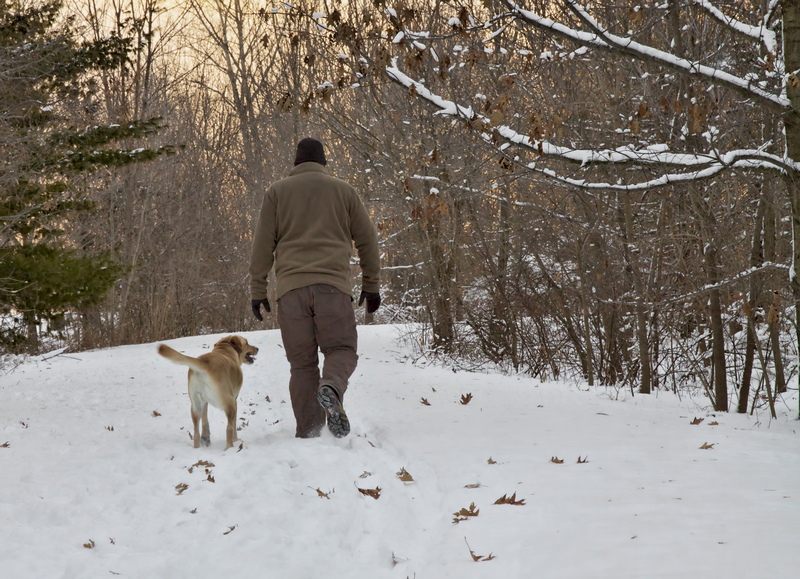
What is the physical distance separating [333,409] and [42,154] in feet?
17.7

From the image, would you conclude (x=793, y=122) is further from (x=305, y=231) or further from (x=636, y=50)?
(x=305, y=231)

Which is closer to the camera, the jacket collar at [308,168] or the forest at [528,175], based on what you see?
the jacket collar at [308,168]

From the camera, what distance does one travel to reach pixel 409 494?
13.8 ft

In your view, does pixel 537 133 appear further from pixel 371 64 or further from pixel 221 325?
pixel 221 325

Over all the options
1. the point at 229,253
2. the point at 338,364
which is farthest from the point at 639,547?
the point at 229,253

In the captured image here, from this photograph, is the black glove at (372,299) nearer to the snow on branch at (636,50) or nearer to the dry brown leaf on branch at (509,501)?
the dry brown leaf on branch at (509,501)

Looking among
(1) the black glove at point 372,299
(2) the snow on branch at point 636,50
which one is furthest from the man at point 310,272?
(2) the snow on branch at point 636,50

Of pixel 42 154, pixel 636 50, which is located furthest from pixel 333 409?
pixel 42 154

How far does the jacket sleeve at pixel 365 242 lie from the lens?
548cm

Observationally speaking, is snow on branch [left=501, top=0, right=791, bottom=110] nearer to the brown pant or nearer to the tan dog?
the brown pant

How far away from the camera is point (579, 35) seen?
5.23m

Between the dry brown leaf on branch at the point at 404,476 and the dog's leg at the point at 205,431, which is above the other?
the dog's leg at the point at 205,431

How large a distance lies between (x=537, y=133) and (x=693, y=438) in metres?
2.51

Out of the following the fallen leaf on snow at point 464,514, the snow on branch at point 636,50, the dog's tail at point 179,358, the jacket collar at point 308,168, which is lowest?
the fallen leaf on snow at point 464,514
